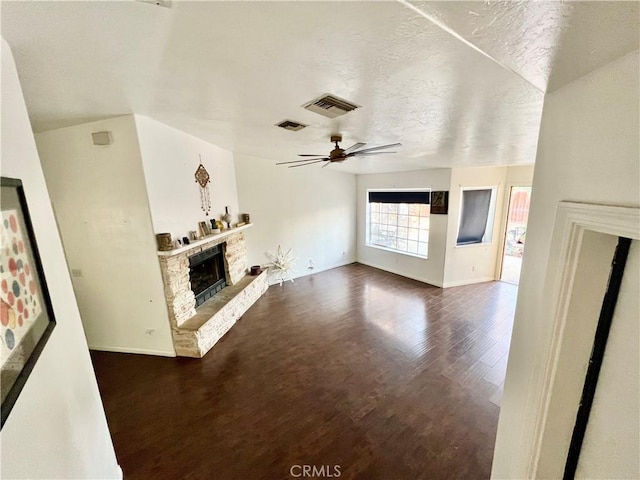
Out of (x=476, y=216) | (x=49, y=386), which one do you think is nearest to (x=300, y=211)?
(x=476, y=216)

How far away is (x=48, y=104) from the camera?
79.5 inches

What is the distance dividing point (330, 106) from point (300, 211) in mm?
3879

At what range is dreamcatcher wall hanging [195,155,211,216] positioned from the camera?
3.60 meters

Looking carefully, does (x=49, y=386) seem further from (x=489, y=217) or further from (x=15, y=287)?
(x=489, y=217)

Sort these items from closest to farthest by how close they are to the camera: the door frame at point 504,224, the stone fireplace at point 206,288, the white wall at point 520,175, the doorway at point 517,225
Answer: the stone fireplace at point 206,288 < the white wall at point 520,175 < the door frame at point 504,224 < the doorway at point 517,225

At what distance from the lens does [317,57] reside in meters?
1.31

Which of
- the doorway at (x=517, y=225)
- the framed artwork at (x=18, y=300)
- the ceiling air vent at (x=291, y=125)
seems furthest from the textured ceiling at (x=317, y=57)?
the doorway at (x=517, y=225)

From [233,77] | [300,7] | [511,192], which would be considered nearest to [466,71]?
[300,7]

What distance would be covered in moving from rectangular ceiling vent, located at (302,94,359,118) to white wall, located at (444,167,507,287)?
12.0 feet

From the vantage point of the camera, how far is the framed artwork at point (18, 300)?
31.9 inches

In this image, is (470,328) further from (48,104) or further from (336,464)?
(48,104)

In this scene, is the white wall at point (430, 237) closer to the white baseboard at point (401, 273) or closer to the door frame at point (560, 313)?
the white baseboard at point (401, 273)

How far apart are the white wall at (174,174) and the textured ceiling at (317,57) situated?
41 centimetres

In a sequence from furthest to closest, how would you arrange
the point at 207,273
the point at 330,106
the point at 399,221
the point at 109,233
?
the point at 399,221 → the point at 207,273 → the point at 109,233 → the point at 330,106
